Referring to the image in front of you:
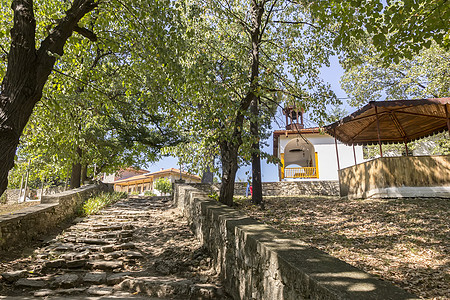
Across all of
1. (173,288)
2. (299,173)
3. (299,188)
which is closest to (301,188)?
(299,188)

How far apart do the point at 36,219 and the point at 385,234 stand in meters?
7.00

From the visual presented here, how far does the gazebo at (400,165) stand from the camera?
9.30 m

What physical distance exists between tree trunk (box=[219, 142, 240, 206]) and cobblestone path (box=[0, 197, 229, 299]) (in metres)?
1.74

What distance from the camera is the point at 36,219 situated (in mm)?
6172

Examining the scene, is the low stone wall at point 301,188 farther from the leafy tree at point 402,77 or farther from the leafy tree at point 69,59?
the leafy tree at point 69,59

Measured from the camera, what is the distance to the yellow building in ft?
117

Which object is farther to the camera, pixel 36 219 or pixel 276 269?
pixel 36 219

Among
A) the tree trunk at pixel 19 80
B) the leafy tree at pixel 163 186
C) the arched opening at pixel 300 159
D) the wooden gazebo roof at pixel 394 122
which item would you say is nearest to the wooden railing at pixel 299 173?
the arched opening at pixel 300 159

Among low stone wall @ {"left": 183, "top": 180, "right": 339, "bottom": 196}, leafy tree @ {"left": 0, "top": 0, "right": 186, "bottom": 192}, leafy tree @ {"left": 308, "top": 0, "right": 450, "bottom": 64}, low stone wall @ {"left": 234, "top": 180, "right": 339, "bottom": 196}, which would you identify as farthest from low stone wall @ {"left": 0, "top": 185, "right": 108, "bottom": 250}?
low stone wall @ {"left": 234, "top": 180, "right": 339, "bottom": 196}

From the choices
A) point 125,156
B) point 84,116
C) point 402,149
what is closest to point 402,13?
point 84,116

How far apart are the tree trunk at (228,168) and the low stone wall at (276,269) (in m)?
3.19

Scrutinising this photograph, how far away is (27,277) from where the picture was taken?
13.8 ft

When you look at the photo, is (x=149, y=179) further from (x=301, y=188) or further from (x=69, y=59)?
(x=69, y=59)

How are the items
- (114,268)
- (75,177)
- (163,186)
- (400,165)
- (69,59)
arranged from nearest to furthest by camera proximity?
(114,268) < (69,59) < (400,165) < (75,177) < (163,186)
